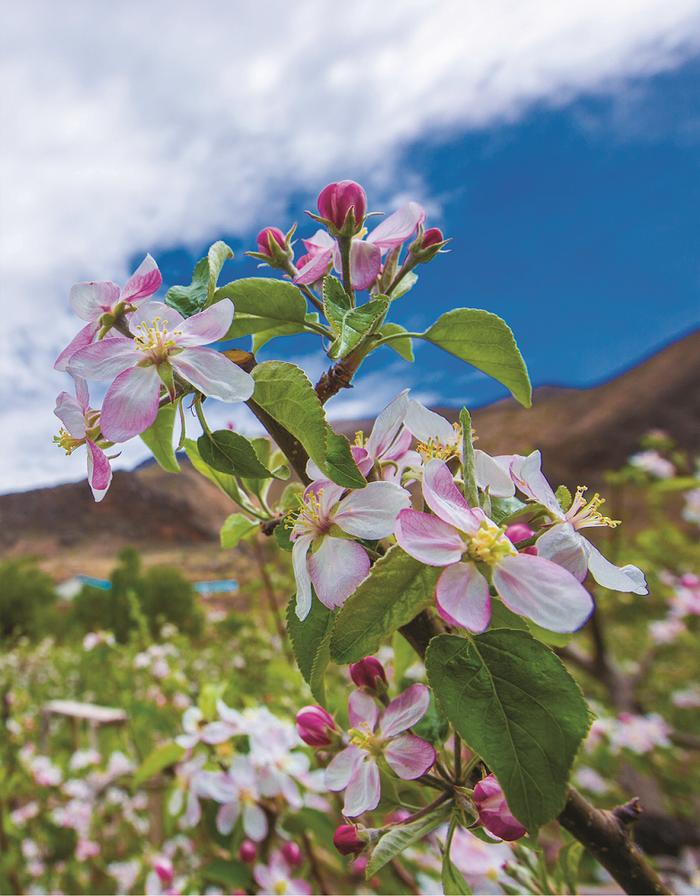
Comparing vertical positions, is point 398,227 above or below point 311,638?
above

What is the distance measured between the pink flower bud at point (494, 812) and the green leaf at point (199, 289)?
0.88 feet

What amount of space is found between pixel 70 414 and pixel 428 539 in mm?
196

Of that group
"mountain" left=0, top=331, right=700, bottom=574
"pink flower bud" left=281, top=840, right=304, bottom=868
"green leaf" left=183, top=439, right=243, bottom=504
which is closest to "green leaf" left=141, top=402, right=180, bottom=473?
"green leaf" left=183, top=439, right=243, bottom=504

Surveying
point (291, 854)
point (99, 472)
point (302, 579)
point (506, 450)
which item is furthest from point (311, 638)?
point (506, 450)

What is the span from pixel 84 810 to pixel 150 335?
209cm

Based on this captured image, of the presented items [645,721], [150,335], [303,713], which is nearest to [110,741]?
[645,721]

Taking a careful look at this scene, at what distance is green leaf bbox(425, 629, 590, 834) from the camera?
0.23 metres

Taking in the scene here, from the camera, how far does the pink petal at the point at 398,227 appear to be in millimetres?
391

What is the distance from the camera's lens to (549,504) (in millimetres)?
296

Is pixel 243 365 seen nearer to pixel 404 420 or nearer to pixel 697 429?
pixel 404 420

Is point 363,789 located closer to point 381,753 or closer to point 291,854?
point 381,753

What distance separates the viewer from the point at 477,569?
259 millimetres

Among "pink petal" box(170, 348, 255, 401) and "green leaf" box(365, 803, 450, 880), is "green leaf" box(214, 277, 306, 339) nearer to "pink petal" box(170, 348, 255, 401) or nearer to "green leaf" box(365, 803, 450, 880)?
"pink petal" box(170, 348, 255, 401)

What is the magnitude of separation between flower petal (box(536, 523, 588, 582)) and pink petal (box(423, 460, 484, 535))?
0.12 ft
